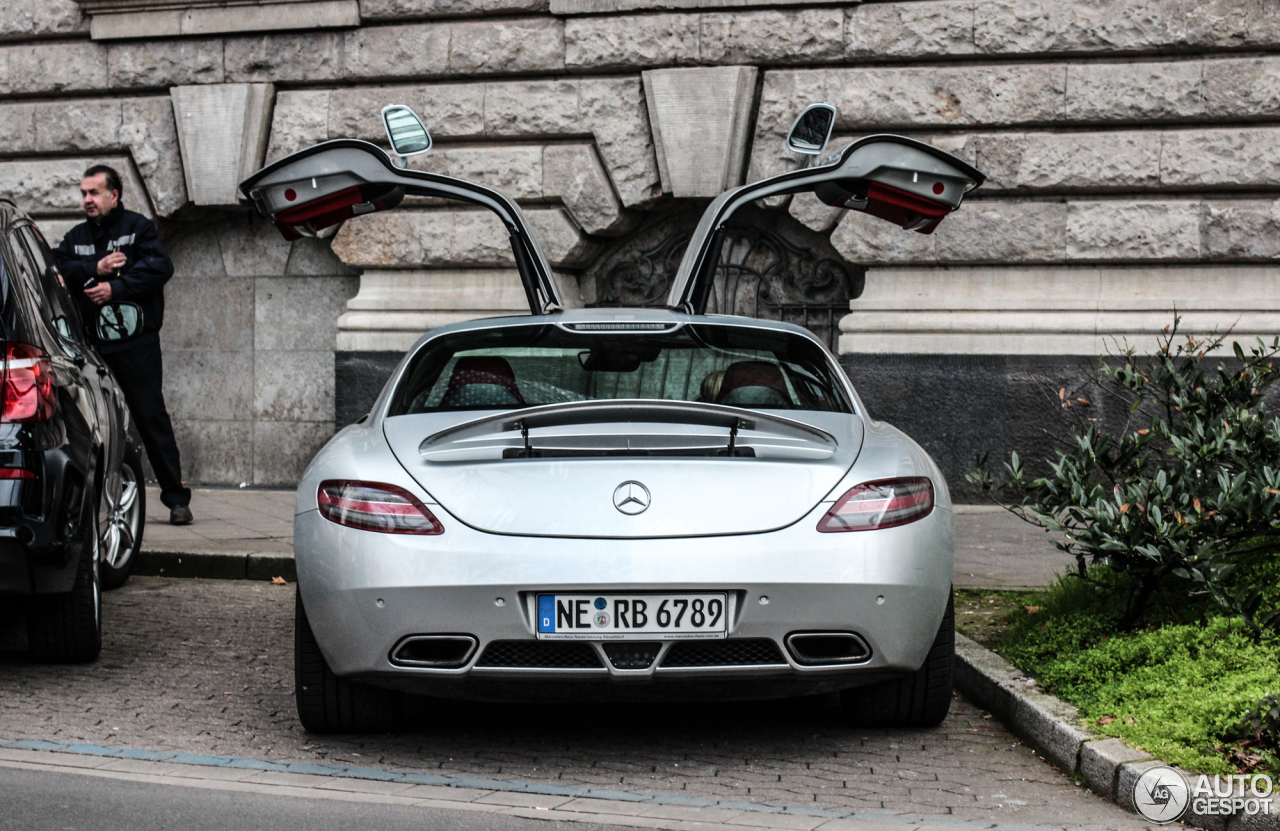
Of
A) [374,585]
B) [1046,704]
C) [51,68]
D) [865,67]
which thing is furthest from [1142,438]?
[51,68]

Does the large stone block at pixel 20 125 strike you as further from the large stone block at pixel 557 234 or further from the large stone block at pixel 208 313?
the large stone block at pixel 557 234

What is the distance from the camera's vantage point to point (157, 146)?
12094mm

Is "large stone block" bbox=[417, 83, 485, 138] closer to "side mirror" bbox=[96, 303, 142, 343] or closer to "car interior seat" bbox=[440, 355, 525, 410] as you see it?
"side mirror" bbox=[96, 303, 142, 343]

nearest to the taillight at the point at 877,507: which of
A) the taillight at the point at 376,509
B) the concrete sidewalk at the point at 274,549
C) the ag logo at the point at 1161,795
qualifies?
the ag logo at the point at 1161,795

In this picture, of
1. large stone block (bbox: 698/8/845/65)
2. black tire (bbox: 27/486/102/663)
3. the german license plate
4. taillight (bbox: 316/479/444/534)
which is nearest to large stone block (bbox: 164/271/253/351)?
large stone block (bbox: 698/8/845/65)

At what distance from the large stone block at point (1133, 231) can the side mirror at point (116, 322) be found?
5.83 m

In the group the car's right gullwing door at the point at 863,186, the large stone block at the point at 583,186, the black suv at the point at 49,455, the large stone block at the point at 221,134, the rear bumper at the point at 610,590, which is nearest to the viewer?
the rear bumper at the point at 610,590

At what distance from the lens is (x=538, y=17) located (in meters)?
11.3

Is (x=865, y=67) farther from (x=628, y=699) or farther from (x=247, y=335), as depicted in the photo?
(x=628, y=699)

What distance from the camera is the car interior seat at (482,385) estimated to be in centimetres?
513

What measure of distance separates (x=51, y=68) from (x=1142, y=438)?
380 inches

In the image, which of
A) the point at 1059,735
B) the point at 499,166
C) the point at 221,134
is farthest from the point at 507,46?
the point at 1059,735

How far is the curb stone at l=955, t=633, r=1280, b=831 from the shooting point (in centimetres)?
391

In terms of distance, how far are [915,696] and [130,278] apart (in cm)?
611
